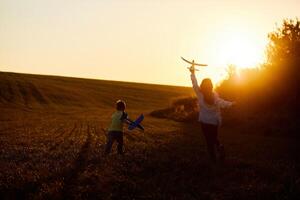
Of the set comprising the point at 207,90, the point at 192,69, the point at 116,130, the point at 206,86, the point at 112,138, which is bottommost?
the point at 112,138

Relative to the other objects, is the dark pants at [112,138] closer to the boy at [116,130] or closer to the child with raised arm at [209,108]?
the boy at [116,130]

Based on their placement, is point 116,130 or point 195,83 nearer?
point 195,83

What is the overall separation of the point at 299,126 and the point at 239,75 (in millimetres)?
15342

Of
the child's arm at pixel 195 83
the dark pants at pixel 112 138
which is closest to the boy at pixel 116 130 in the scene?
the dark pants at pixel 112 138

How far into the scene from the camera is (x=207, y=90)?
1259 centimetres

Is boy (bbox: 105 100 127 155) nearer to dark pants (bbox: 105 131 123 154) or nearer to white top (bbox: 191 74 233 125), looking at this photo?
dark pants (bbox: 105 131 123 154)

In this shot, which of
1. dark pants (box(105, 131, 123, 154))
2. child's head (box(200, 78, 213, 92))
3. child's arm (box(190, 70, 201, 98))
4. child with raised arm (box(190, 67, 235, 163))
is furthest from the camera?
dark pants (box(105, 131, 123, 154))

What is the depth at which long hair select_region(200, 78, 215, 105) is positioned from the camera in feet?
41.4

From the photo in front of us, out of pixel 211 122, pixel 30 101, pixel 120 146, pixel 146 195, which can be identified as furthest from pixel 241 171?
pixel 30 101

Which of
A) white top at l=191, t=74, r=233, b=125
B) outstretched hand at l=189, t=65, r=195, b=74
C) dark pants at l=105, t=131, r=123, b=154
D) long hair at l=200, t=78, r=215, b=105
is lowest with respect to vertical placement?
dark pants at l=105, t=131, r=123, b=154

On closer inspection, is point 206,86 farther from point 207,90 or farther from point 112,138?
point 112,138

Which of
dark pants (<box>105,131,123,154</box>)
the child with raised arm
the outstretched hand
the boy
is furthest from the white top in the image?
dark pants (<box>105,131,123,154</box>)

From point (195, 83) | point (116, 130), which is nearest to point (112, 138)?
point (116, 130)

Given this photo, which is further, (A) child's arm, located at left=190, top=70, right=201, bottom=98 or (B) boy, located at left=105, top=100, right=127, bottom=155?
(B) boy, located at left=105, top=100, right=127, bottom=155
